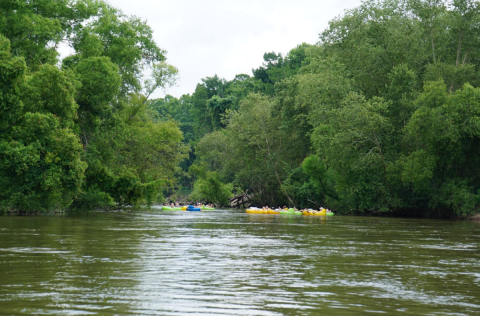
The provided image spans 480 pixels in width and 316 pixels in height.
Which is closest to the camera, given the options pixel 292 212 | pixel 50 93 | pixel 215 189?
pixel 50 93

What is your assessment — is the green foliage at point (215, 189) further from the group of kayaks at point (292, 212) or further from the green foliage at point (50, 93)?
the green foliage at point (50, 93)

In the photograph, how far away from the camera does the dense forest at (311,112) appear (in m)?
33.1

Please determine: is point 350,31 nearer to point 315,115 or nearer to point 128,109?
point 315,115

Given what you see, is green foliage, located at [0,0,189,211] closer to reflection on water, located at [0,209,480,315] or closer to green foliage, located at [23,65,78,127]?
green foliage, located at [23,65,78,127]

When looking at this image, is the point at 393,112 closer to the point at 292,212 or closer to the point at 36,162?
the point at 292,212

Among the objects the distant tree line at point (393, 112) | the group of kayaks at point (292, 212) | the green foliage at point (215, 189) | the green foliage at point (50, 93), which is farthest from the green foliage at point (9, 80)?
the green foliage at point (215, 189)

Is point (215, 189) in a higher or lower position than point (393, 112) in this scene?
lower

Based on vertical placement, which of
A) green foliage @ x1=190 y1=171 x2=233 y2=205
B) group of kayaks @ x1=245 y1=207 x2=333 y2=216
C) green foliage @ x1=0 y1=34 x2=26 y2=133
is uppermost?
green foliage @ x1=0 y1=34 x2=26 y2=133

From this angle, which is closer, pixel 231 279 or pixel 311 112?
pixel 231 279

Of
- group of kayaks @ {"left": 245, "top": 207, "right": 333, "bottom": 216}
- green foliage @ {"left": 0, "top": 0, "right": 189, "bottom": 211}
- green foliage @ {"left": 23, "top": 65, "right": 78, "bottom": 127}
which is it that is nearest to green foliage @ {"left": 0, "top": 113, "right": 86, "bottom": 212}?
green foliage @ {"left": 0, "top": 0, "right": 189, "bottom": 211}

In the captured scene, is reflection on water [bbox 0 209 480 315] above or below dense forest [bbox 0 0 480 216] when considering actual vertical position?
below

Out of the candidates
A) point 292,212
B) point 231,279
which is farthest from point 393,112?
point 231,279

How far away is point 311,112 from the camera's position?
172 feet

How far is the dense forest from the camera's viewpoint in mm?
33062
